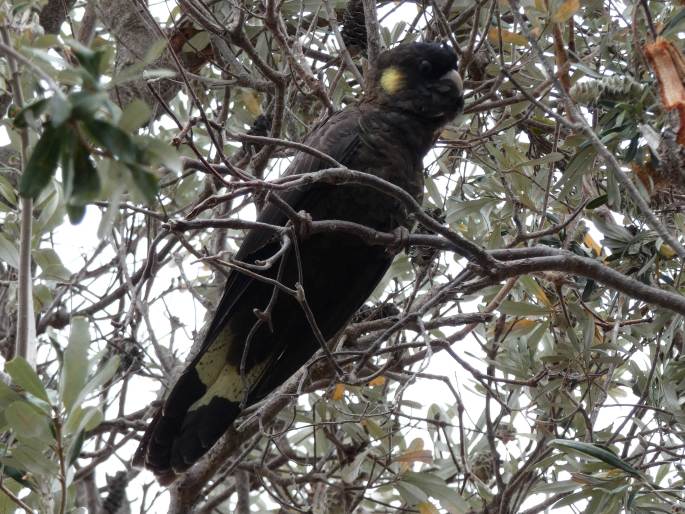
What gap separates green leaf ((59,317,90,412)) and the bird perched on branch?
1130mm

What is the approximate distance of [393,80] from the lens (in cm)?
338

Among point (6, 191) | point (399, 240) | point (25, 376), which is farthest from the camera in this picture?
point (399, 240)

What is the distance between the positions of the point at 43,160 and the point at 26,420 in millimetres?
963

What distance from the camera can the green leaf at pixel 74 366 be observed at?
1854 millimetres

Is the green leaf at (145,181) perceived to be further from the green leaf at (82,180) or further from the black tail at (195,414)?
the black tail at (195,414)

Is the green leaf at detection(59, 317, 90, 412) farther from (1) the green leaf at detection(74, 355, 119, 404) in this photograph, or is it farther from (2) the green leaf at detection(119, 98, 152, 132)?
(2) the green leaf at detection(119, 98, 152, 132)

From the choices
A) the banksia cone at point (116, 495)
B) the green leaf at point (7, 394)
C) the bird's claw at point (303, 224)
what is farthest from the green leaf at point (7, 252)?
the banksia cone at point (116, 495)

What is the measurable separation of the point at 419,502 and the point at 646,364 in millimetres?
1065

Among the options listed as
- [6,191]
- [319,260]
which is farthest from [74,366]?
[319,260]

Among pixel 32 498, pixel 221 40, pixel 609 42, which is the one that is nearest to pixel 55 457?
pixel 32 498

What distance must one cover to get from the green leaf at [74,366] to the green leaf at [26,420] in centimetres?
7

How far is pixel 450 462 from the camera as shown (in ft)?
12.1

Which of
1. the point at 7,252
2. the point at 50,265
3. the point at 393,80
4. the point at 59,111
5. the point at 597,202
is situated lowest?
the point at 59,111

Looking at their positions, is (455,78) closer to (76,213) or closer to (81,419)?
(81,419)
